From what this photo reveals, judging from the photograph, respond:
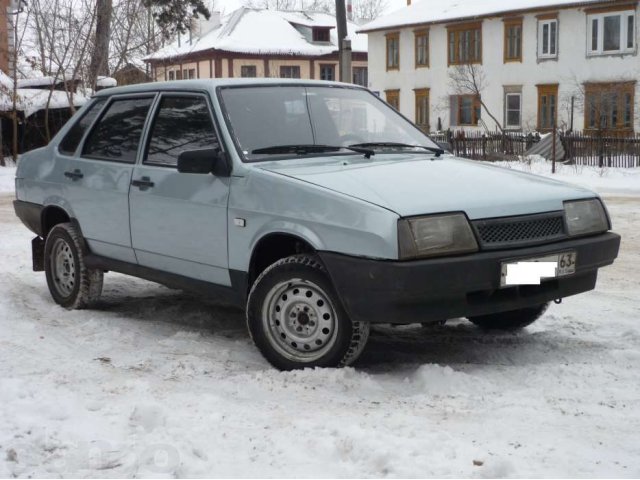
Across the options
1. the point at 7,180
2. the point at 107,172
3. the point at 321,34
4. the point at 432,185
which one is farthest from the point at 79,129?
the point at 321,34

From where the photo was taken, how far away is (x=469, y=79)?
136ft

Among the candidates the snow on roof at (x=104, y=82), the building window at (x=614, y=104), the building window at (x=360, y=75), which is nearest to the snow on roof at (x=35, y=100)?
the snow on roof at (x=104, y=82)

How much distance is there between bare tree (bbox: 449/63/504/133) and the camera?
41188 millimetres

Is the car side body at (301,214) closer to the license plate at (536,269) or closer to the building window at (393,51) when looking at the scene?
the license plate at (536,269)

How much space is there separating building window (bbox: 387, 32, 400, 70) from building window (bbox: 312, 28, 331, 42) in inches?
574

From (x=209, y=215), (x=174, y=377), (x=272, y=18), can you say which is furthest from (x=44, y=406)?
(x=272, y=18)

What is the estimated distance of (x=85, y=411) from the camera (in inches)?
171

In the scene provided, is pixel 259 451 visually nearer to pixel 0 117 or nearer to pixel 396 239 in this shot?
pixel 396 239

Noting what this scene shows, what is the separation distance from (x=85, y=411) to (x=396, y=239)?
1.69m

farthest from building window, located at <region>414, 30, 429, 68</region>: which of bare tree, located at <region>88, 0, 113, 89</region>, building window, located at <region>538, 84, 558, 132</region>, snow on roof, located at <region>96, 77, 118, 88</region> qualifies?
snow on roof, located at <region>96, 77, 118, 88</region>

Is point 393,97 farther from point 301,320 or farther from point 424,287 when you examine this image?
point 424,287

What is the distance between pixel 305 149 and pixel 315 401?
1.70 meters

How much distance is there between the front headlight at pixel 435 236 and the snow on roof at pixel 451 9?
3377 cm

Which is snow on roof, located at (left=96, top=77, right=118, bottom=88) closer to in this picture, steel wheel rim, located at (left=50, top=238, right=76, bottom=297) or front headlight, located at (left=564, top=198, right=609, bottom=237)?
steel wheel rim, located at (left=50, top=238, right=76, bottom=297)
